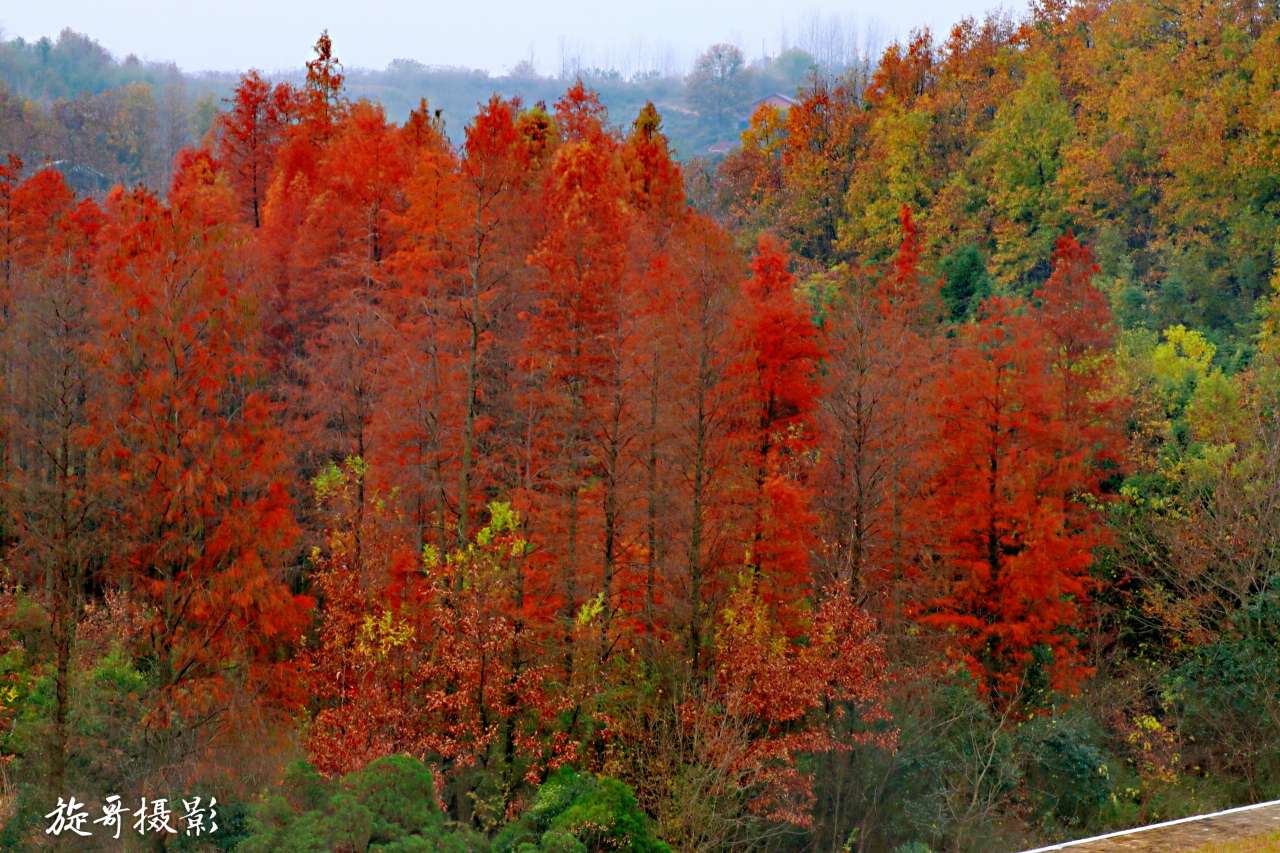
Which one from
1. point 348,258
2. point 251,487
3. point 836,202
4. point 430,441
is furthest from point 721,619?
point 836,202

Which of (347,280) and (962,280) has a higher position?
(962,280)

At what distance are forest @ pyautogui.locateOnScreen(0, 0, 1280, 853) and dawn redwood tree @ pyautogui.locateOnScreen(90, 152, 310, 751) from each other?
110 millimetres

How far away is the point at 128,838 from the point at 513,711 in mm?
7602

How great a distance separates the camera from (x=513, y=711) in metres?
21.1

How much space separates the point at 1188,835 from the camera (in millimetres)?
10508

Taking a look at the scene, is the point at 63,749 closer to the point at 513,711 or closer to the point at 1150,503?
the point at 513,711

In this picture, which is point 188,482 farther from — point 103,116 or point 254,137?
point 103,116

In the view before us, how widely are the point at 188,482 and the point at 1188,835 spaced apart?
1895cm

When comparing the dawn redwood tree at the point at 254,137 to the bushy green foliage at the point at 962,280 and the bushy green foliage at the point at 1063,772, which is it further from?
the bushy green foliage at the point at 1063,772

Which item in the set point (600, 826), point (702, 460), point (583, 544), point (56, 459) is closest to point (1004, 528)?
point (702, 460)

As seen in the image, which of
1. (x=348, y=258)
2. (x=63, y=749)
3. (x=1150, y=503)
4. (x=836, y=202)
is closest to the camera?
(x=63, y=749)

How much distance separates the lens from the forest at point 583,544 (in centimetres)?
2009

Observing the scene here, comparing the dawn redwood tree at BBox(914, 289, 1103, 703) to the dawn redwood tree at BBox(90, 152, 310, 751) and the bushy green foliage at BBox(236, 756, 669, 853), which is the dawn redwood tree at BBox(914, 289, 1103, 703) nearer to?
the bushy green foliage at BBox(236, 756, 669, 853)

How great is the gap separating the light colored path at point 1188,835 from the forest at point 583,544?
22.3 ft
